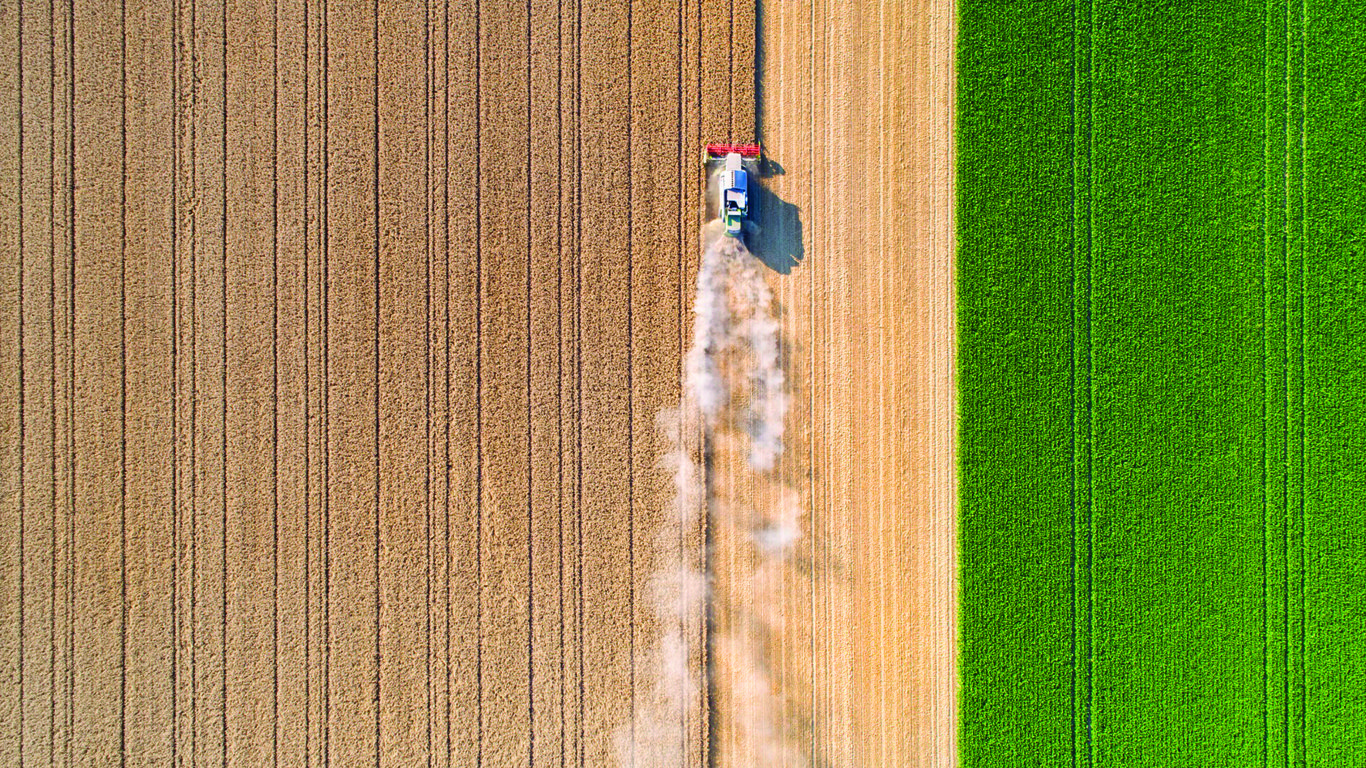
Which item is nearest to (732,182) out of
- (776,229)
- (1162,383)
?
(776,229)

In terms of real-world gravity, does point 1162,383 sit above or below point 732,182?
below

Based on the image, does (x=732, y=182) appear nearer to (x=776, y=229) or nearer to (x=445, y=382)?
(x=776, y=229)

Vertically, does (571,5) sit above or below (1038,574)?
above

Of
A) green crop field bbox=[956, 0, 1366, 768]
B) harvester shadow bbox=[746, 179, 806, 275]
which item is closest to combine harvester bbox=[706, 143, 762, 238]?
harvester shadow bbox=[746, 179, 806, 275]

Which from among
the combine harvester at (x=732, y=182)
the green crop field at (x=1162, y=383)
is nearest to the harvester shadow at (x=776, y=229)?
the combine harvester at (x=732, y=182)

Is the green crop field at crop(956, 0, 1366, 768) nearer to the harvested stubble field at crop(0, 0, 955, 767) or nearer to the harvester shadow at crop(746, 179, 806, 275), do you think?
the harvested stubble field at crop(0, 0, 955, 767)

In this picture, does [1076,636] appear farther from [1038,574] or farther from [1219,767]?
[1219,767]

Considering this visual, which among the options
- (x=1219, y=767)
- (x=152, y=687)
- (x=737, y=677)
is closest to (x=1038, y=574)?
(x=1219, y=767)
